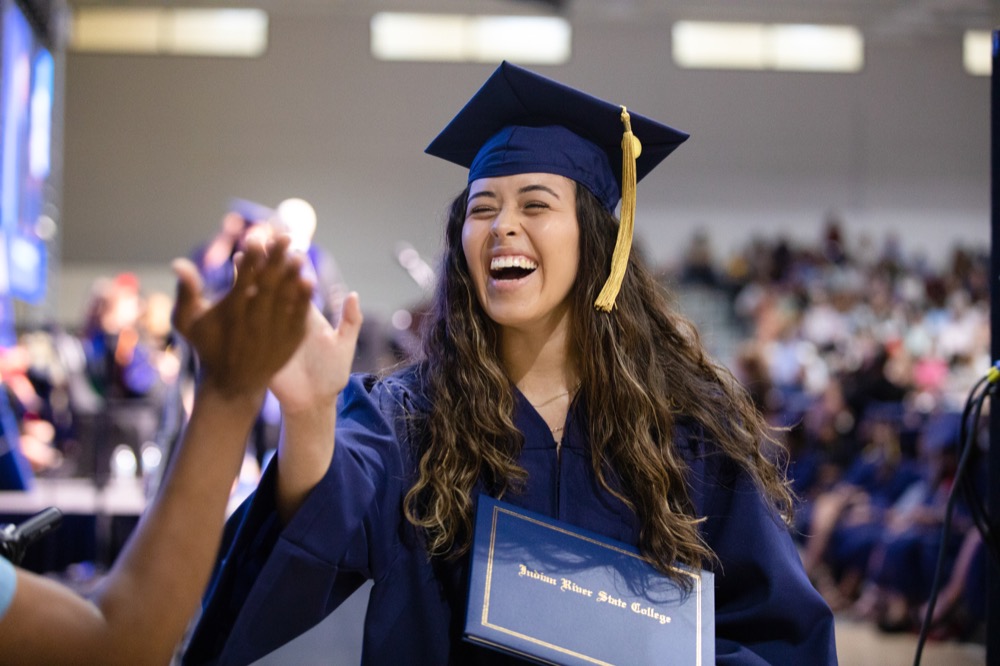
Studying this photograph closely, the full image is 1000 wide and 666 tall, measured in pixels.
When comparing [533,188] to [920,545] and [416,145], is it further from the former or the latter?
[416,145]

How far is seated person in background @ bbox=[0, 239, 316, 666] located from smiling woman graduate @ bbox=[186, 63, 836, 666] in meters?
0.45

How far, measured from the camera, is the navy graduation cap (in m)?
1.86

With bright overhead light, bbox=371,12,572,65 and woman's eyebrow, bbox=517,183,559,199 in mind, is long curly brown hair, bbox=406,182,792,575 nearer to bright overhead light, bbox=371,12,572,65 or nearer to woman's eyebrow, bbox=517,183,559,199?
woman's eyebrow, bbox=517,183,559,199

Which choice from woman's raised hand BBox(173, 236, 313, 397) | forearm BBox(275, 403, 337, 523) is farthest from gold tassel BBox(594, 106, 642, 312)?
woman's raised hand BBox(173, 236, 313, 397)

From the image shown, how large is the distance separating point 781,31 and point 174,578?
15.0m

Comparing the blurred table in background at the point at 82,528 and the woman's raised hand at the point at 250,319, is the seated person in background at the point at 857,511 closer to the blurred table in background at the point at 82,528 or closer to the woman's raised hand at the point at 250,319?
the blurred table in background at the point at 82,528

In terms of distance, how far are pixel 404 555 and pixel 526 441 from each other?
0.31 meters

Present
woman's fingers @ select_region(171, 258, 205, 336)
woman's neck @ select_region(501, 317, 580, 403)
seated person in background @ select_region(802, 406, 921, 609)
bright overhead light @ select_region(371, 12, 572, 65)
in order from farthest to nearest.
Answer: bright overhead light @ select_region(371, 12, 572, 65)
seated person in background @ select_region(802, 406, 921, 609)
woman's neck @ select_region(501, 317, 580, 403)
woman's fingers @ select_region(171, 258, 205, 336)

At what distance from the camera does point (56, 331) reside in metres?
7.20

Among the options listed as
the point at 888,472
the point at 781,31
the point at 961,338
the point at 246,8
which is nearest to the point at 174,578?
the point at 888,472

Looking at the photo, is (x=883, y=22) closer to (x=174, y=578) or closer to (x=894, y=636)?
(x=894, y=636)

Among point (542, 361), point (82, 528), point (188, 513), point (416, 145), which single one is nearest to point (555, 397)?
point (542, 361)

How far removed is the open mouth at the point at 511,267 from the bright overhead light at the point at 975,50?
15.2 m

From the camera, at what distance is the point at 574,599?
1518mm
